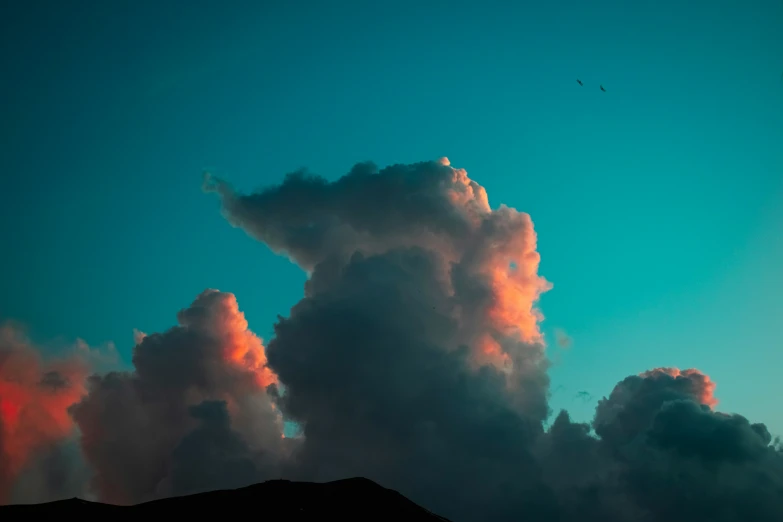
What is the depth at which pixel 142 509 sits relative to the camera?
116 m

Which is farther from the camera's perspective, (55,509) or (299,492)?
(299,492)

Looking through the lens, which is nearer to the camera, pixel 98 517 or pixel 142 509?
pixel 98 517

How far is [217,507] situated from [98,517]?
2139 centimetres

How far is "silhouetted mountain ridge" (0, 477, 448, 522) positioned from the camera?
111 m

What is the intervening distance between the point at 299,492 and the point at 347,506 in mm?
12331

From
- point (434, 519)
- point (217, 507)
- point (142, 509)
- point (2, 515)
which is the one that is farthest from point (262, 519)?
point (2, 515)

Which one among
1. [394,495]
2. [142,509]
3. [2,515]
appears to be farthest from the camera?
[394,495]

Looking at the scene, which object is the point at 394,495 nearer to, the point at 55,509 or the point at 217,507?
the point at 217,507

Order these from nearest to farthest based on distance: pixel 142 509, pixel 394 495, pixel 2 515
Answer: pixel 2 515
pixel 142 509
pixel 394 495

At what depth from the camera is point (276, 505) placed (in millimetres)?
116312

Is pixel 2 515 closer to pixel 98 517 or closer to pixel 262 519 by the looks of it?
pixel 98 517

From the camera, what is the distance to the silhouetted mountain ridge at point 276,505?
110963 millimetres

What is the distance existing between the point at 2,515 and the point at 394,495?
245 ft

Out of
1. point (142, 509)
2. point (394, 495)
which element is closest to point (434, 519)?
point (394, 495)
